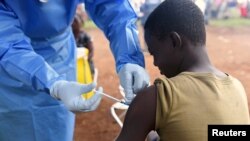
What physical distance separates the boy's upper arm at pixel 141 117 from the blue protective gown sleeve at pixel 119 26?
0.49 m

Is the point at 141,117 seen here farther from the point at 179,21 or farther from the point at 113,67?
the point at 113,67

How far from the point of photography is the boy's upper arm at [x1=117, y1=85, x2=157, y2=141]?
1524 millimetres

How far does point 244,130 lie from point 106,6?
0.97 meters

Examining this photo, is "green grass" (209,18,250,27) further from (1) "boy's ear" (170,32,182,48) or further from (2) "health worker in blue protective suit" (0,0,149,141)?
(1) "boy's ear" (170,32,182,48)

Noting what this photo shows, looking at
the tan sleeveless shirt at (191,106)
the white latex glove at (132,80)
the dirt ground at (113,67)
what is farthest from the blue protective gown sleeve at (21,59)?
the dirt ground at (113,67)

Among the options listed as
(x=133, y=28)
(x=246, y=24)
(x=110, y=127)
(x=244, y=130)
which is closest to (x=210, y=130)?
(x=244, y=130)

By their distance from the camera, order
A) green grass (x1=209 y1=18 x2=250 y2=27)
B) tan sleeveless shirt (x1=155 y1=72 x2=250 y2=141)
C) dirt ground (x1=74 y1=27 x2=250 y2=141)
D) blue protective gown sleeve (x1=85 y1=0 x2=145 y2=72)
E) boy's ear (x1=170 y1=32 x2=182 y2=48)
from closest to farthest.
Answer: tan sleeveless shirt (x1=155 y1=72 x2=250 y2=141) → boy's ear (x1=170 y1=32 x2=182 y2=48) → blue protective gown sleeve (x1=85 y1=0 x2=145 y2=72) → dirt ground (x1=74 y1=27 x2=250 y2=141) → green grass (x1=209 y1=18 x2=250 y2=27)

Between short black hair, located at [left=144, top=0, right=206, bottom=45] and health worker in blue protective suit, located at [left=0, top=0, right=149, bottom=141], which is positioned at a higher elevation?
short black hair, located at [left=144, top=0, right=206, bottom=45]

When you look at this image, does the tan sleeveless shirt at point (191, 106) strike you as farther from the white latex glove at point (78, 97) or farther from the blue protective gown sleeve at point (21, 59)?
the blue protective gown sleeve at point (21, 59)

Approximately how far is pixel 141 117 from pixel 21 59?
0.63 m

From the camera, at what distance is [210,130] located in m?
1.56

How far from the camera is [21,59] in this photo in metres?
1.88

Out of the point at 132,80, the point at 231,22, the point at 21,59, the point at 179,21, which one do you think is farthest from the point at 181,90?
the point at 231,22

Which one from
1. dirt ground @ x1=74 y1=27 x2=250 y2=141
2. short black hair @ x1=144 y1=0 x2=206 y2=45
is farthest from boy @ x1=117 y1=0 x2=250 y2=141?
dirt ground @ x1=74 y1=27 x2=250 y2=141
